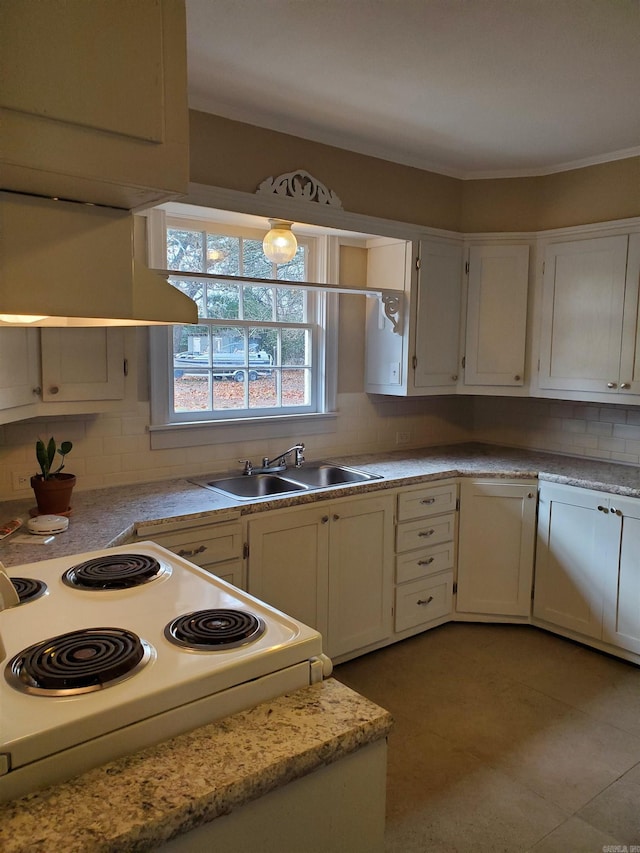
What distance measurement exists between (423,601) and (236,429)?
1.41 m

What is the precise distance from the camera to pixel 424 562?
348cm

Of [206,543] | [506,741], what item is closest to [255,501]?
[206,543]

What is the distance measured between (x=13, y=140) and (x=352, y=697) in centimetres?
108

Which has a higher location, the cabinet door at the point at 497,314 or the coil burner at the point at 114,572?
the cabinet door at the point at 497,314

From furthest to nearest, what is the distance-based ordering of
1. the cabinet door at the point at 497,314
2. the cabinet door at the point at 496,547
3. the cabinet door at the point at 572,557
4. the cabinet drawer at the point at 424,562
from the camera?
the cabinet door at the point at 497,314 < the cabinet door at the point at 496,547 < the cabinet drawer at the point at 424,562 < the cabinet door at the point at 572,557

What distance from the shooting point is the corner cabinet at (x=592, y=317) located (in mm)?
3373

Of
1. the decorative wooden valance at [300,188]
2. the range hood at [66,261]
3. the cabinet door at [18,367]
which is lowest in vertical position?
the cabinet door at [18,367]

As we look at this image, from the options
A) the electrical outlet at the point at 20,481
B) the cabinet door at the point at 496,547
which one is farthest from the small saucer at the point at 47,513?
the cabinet door at the point at 496,547

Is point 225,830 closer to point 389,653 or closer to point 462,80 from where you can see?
point 389,653

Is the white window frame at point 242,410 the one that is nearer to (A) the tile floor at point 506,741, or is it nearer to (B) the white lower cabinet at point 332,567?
(B) the white lower cabinet at point 332,567

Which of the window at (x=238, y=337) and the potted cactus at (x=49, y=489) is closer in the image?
the potted cactus at (x=49, y=489)

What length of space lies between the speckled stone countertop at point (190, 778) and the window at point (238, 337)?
217 centimetres

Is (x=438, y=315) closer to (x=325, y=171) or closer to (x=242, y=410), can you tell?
(x=325, y=171)

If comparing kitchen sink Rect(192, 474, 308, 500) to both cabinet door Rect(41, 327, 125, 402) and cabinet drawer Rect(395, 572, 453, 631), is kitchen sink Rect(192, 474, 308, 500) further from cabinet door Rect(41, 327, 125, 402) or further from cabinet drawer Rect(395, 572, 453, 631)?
cabinet drawer Rect(395, 572, 453, 631)
